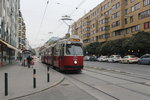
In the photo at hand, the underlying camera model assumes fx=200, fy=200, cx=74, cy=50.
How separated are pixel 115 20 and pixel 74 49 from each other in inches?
2073

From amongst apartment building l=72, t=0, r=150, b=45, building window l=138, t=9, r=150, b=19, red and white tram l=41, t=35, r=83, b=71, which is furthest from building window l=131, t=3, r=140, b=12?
red and white tram l=41, t=35, r=83, b=71

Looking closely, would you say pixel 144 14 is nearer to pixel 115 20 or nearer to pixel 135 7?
pixel 135 7

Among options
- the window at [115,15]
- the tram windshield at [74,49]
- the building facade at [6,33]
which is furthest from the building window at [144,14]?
the tram windshield at [74,49]

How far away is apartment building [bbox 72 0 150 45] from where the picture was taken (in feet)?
174

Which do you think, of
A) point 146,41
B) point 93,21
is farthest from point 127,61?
point 93,21

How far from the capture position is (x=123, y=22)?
6278 cm

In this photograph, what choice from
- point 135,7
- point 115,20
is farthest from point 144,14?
point 115,20

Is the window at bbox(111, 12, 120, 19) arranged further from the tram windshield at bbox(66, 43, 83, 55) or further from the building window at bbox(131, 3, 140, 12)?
the tram windshield at bbox(66, 43, 83, 55)

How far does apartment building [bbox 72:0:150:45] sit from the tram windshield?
36.5 meters

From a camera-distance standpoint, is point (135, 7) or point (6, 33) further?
point (135, 7)

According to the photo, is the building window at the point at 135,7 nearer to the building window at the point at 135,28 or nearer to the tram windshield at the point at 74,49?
the building window at the point at 135,28

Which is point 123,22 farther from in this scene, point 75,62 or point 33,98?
point 33,98

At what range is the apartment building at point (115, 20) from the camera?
52938mm

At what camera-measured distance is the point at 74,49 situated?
17.8 meters
